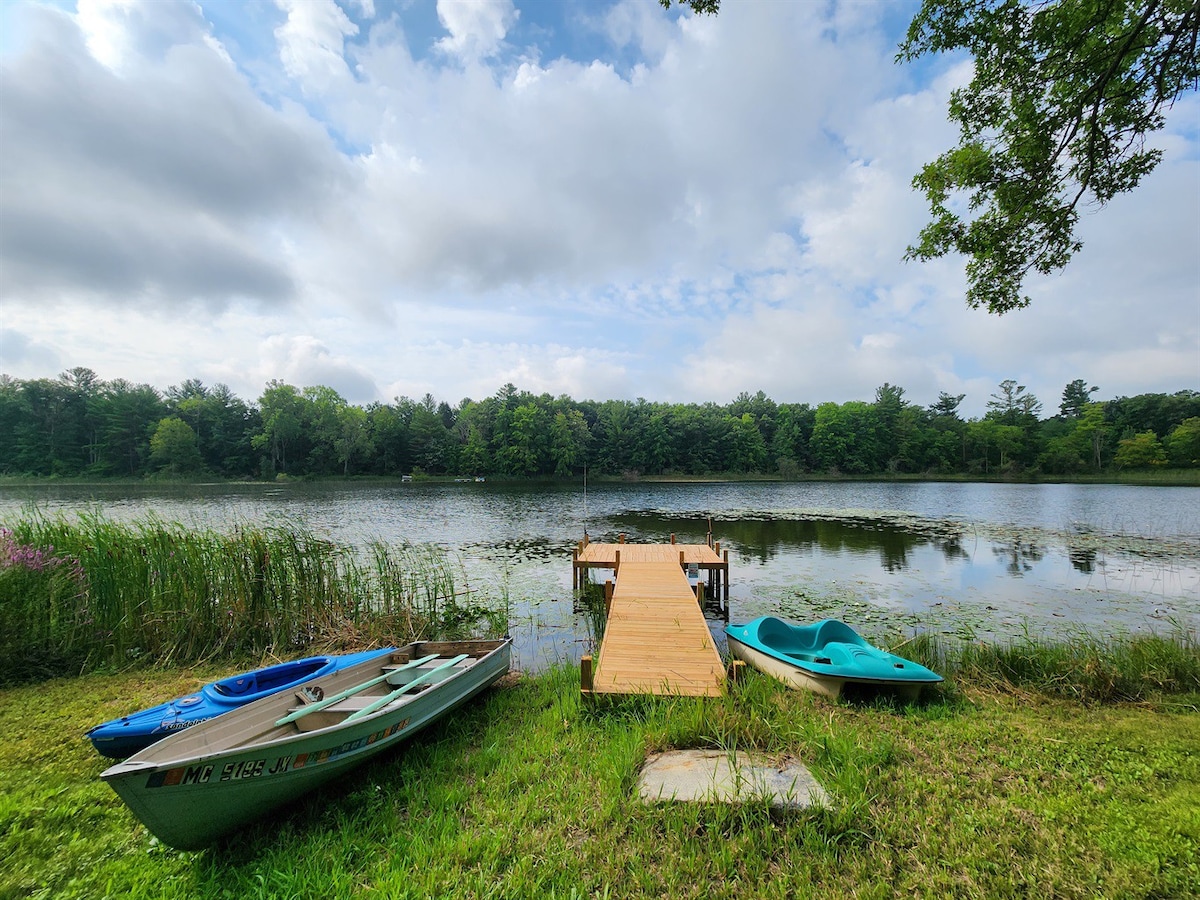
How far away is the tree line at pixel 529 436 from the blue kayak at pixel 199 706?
6245 centimetres

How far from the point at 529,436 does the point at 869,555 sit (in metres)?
55.8

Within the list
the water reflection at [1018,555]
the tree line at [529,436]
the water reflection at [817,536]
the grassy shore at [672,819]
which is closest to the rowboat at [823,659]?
the grassy shore at [672,819]

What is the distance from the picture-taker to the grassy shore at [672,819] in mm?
2676

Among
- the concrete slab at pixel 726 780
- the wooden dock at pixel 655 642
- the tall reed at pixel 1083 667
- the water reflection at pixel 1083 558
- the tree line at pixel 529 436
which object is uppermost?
the tree line at pixel 529 436

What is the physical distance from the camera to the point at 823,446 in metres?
77.7

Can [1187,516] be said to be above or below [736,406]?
below

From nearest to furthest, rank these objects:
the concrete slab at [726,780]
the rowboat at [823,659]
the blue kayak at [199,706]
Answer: the concrete slab at [726,780]
the blue kayak at [199,706]
the rowboat at [823,659]

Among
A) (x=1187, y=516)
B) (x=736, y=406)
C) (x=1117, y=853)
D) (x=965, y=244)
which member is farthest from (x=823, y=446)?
(x=1117, y=853)

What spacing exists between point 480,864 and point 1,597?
25.1ft

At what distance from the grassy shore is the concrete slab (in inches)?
3.8

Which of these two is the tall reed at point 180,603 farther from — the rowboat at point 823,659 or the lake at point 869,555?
the rowboat at point 823,659

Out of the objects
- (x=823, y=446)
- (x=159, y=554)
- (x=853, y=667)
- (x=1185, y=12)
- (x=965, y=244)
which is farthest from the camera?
(x=823, y=446)

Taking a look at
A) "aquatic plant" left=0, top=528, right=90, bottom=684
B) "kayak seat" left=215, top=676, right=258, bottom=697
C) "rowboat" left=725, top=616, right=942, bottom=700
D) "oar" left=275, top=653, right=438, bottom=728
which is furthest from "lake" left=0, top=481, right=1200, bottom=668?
"aquatic plant" left=0, top=528, right=90, bottom=684

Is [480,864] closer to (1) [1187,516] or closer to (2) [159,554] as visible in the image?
(2) [159,554]
